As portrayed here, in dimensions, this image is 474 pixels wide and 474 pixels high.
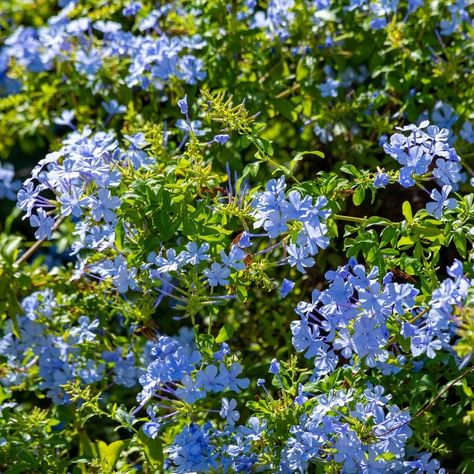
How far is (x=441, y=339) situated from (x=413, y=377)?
32 centimetres

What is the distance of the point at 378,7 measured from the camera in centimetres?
243

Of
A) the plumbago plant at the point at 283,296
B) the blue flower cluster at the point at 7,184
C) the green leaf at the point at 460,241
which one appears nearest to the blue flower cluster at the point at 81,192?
the plumbago plant at the point at 283,296

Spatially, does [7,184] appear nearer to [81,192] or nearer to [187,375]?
[81,192]

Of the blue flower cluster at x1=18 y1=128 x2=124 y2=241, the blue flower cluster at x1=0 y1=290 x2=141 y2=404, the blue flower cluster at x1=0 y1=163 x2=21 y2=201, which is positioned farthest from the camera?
the blue flower cluster at x1=0 y1=163 x2=21 y2=201

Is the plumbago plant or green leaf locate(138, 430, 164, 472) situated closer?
the plumbago plant

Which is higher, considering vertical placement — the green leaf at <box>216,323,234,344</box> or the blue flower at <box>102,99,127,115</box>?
the blue flower at <box>102,99,127,115</box>

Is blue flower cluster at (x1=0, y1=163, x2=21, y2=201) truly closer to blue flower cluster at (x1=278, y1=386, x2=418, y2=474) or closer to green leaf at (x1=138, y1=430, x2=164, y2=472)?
green leaf at (x1=138, y1=430, x2=164, y2=472)

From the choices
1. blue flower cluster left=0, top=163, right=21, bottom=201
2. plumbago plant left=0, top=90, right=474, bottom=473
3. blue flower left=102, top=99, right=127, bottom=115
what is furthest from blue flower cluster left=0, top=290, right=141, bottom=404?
blue flower cluster left=0, top=163, right=21, bottom=201

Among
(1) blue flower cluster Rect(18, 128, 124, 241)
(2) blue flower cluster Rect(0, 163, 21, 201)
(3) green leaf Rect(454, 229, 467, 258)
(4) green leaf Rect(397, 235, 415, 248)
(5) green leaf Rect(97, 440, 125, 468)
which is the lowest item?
(5) green leaf Rect(97, 440, 125, 468)

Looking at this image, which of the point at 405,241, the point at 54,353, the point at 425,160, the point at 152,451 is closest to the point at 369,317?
the point at 405,241

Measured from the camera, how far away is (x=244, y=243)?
177 centimetres

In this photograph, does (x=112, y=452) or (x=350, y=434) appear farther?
(x=112, y=452)

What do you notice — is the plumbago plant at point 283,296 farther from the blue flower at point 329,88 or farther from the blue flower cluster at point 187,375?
the blue flower at point 329,88

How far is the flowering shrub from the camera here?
1.74 m
